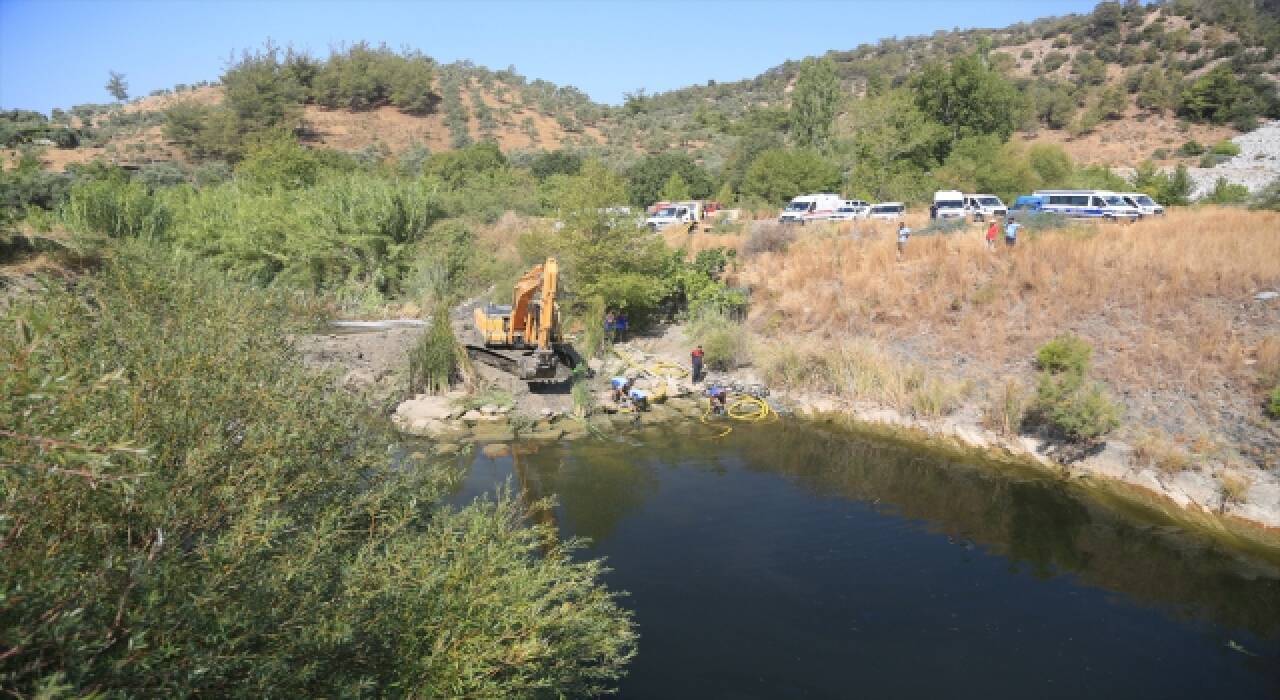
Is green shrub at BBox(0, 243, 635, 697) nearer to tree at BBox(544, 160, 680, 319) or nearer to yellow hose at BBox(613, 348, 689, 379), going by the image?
yellow hose at BBox(613, 348, 689, 379)

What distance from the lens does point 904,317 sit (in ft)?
67.2

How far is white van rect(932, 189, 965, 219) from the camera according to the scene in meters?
29.0

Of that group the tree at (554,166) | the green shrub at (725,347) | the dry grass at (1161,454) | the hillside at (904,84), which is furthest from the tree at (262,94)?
the dry grass at (1161,454)

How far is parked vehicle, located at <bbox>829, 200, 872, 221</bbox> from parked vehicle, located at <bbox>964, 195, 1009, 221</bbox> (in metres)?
3.94

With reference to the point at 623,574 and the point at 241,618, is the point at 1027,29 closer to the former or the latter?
the point at 623,574

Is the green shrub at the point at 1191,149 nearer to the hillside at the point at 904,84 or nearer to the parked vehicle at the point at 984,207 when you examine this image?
the hillside at the point at 904,84

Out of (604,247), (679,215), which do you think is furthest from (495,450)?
(679,215)

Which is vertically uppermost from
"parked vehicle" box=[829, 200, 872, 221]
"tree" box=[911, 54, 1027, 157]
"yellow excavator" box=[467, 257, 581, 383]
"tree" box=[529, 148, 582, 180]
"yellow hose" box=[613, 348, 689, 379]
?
"tree" box=[911, 54, 1027, 157]

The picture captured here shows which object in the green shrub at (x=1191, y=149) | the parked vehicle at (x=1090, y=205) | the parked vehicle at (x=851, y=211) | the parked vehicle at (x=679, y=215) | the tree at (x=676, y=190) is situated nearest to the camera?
the parked vehicle at (x=1090, y=205)

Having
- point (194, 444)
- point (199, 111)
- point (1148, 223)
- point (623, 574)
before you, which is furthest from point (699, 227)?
point (199, 111)

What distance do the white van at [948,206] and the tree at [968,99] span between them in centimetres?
1121

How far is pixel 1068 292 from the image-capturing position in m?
18.9

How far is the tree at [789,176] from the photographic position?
38781 millimetres

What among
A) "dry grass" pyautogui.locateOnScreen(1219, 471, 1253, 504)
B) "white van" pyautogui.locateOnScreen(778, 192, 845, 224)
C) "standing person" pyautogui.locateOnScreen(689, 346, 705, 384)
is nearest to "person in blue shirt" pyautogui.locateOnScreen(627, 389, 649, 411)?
"standing person" pyautogui.locateOnScreen(689, 346, 705, 384)
